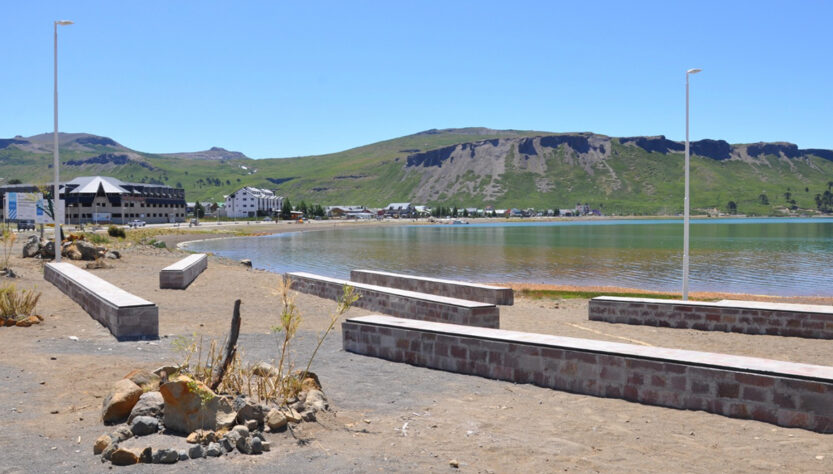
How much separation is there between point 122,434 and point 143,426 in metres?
0.21

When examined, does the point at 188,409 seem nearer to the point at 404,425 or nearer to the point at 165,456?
the point at 165,456

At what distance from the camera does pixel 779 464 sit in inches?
249

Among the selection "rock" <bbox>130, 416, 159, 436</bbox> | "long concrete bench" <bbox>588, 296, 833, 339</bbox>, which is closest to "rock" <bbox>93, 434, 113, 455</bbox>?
"rock" <bbox>130, 416, 159, 436</bbox>

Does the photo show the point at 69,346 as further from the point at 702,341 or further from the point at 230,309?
the point at 702,341

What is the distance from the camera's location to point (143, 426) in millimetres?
6352

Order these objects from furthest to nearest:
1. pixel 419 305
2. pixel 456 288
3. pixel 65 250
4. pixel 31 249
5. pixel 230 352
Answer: pixel 31 249 → pixel 65 250 → pixel 456 288 → pixel 419 305 → pixel 230 352

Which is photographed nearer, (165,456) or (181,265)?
(165,456)

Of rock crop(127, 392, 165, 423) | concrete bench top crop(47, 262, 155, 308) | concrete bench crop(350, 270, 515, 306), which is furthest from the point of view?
concrete bench crop(350, 270, 515, 306)

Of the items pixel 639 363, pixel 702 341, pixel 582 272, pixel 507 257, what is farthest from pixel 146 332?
pixel 507 257

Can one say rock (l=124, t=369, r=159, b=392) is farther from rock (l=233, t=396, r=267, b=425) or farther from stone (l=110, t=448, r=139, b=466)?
stone (l=110, t=448, r=139, b=466)

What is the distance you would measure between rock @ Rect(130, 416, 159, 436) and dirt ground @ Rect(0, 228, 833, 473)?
17.9 inches

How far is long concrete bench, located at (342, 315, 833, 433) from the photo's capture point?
7656mm

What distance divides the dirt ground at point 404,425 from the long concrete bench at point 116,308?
1.38 feet

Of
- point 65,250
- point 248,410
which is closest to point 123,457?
point 248,410
